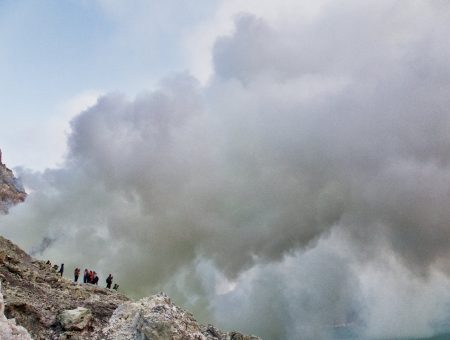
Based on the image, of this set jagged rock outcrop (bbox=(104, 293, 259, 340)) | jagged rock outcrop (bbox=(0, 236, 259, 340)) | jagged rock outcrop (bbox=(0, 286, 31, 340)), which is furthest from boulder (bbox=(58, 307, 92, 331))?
jagged rock outcrop (bbox=(0, 286, 31, 340))

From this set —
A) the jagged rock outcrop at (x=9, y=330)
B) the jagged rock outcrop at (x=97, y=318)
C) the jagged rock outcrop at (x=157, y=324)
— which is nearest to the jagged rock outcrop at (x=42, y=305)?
the jagged rock outcrop at (x=97, y=318)

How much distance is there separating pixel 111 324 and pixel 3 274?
13.9 metres

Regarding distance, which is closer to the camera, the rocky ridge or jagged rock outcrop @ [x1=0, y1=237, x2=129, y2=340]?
the rocky ridge

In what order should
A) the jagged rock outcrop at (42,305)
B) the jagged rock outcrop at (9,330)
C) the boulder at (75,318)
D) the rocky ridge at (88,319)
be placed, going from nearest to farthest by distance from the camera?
the jagged rock outcrop at (9,330)
the rocky ridge at (88,319)
the jagged rock outcrop at (42,305)
the boulder at (75,318)

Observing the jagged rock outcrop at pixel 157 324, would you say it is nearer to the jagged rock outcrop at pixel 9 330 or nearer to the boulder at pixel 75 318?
the boulder at pixel 75 318

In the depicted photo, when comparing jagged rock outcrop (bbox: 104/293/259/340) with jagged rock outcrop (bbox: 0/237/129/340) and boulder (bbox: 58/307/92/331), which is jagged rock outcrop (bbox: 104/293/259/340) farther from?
boulder (bbox: 58/307/92/331)

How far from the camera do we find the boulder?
3575cm

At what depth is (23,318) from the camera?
3575 cm

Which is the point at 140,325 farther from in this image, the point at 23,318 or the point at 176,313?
the point at 23,318

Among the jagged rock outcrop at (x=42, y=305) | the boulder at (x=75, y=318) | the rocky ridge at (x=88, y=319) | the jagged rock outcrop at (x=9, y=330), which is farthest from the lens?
the boulder at (x=75, y=318)

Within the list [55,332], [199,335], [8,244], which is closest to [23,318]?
[55,332]

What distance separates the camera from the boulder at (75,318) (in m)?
35.8

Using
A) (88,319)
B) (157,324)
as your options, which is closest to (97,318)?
(88,319)

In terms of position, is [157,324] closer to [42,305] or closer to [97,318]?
[97,318]
